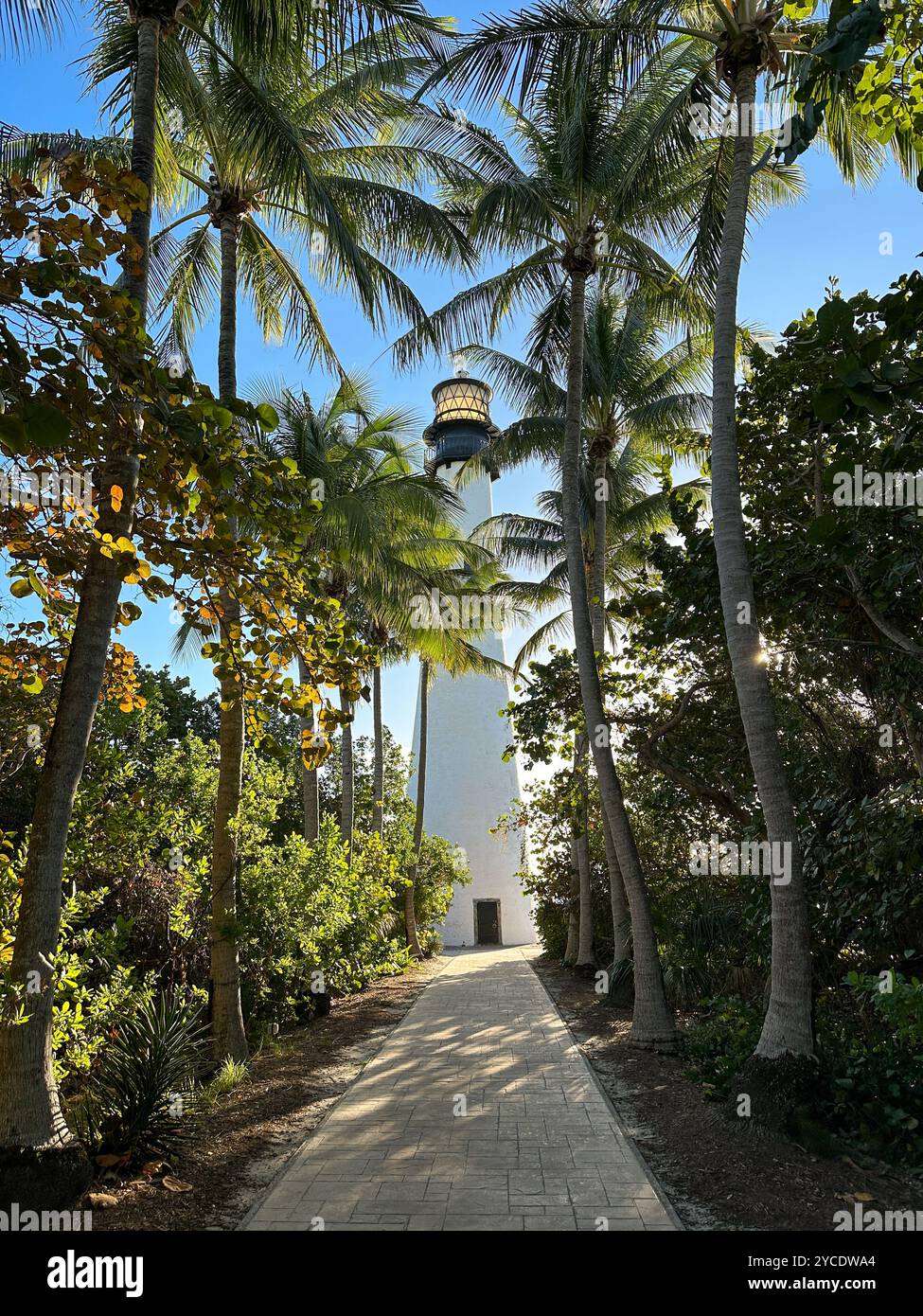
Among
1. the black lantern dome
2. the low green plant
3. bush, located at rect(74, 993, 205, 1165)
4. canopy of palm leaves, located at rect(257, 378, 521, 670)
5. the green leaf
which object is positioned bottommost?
the low green plant

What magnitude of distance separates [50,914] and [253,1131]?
2.73m

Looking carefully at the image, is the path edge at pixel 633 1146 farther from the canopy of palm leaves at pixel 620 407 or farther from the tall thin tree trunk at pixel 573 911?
the canopy of palm leaves at pixel 620 407

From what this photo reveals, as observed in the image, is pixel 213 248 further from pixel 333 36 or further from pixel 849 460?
pixel 849 460

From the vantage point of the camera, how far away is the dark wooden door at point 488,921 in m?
32.0

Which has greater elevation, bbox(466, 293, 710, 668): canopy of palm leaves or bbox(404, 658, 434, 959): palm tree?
bbox(466, 293, 710, 668): canopy of palm leaves

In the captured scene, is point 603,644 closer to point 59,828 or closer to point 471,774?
point 59,828

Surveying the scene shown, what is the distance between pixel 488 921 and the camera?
1267 inches

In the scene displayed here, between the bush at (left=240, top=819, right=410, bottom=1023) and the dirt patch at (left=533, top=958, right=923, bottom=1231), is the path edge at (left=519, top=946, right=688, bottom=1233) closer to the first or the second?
the dirt patch at (left=533, top=958, right=923, bottom=1231)

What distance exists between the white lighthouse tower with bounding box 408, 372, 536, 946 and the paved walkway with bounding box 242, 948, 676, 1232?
21812mm

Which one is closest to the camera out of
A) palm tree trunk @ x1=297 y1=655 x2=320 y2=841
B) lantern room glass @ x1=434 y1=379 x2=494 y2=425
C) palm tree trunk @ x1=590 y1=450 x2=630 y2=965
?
palm tree trunk @ x1=590 y1=450 x2=630 y2=965

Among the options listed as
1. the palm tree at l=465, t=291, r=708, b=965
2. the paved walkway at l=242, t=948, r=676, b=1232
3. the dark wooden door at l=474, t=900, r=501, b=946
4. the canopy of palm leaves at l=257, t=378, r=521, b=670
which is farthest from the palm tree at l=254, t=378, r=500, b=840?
the dark wooden door at l=474, t=900, r=501, b=946

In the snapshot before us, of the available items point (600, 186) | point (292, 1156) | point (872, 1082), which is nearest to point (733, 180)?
point (600, 186)

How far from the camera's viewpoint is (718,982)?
1095cm

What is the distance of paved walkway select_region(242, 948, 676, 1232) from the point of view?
466 centimetres
